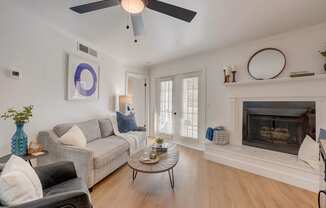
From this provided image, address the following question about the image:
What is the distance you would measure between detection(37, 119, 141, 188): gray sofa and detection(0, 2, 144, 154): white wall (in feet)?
0.86

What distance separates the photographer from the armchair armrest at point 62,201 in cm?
92

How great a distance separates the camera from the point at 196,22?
7.70 ft

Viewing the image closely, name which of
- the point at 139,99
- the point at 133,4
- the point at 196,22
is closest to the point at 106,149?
the point at 133,4

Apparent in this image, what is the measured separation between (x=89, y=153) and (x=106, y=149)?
387 mm

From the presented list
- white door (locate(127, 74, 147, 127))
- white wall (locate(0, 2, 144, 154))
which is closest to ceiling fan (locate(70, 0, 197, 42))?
white wall (locate(0, 2, 144, 154))

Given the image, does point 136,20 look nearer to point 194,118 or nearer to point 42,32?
point 42,32

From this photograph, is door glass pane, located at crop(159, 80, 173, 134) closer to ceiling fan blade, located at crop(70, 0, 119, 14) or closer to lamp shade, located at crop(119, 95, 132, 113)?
lamp shade, located at crop(119, 95, 132, 113)

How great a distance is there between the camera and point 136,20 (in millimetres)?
1734

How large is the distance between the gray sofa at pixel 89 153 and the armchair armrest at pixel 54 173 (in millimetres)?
492

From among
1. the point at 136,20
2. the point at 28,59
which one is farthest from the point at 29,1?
the point at 136,20

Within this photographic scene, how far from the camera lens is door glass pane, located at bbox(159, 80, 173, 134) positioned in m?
4.69

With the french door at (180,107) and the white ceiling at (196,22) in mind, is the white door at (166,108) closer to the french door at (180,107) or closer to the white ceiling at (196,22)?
the french door at (180,107)

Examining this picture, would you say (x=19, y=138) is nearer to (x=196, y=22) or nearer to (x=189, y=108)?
(x=196, y=22)

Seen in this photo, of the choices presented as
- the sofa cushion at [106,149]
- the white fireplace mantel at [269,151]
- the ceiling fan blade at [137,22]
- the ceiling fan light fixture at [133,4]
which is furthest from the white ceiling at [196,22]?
the sofa cushion at [106,149]
